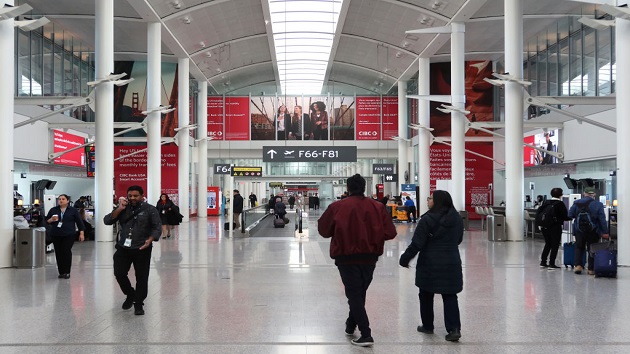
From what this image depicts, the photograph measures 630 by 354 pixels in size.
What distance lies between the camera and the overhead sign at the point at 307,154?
31719 millimetres

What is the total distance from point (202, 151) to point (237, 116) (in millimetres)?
4893

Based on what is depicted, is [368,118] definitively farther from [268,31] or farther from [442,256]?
[442,256]

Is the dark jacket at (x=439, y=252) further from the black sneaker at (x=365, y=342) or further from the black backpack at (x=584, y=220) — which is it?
the black backpack at (x=584, y=220)

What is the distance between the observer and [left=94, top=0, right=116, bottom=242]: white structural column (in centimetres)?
2028

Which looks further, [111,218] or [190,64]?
[190,64]

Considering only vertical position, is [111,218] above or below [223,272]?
above

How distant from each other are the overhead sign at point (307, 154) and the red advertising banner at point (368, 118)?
1357cm

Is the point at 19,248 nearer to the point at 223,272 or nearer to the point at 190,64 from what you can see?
the point at 223,272

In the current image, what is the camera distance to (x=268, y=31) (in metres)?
34.9

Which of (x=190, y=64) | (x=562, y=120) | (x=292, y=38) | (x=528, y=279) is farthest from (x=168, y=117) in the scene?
(x=528, y=279)

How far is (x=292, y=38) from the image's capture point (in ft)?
123

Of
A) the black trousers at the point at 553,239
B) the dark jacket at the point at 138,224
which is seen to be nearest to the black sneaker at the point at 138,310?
the dark jacket at the point at 138,224

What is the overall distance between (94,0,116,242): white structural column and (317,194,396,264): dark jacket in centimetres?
1536

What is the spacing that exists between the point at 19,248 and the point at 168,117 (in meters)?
24.3
